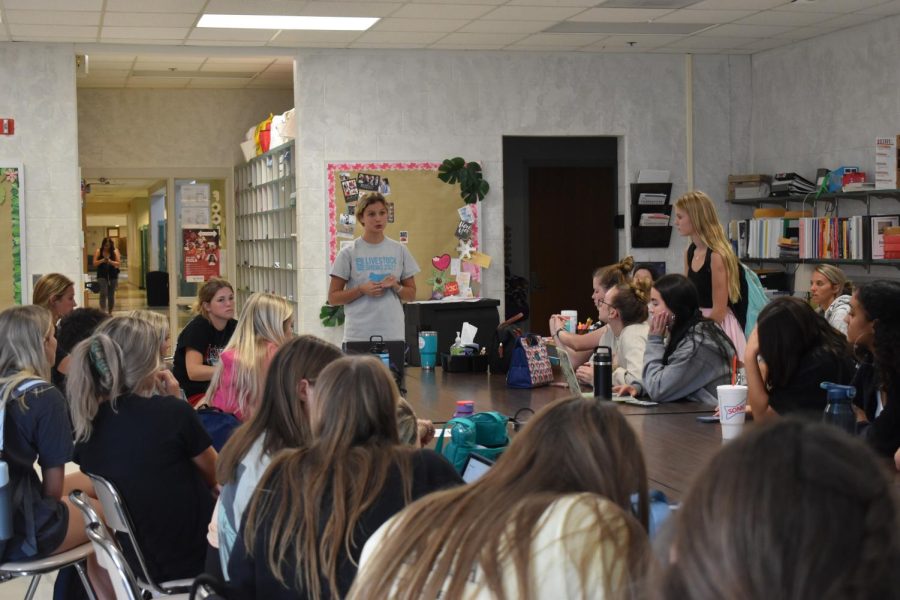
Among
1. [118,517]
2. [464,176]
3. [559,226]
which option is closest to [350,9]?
[464,176]

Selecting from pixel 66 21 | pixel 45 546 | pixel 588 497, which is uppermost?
pixel 66 21

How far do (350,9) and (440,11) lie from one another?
63 centimetres

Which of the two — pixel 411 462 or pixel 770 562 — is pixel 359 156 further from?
pixel 770 562

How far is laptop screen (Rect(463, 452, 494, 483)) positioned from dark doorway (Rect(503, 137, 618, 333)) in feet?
27.8

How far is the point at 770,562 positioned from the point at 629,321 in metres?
4.13

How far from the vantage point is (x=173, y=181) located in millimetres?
11953

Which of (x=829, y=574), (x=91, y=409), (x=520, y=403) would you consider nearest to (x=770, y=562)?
(x=829, y=574)

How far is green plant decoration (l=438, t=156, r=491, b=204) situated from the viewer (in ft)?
29.8

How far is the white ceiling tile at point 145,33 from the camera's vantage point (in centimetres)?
804

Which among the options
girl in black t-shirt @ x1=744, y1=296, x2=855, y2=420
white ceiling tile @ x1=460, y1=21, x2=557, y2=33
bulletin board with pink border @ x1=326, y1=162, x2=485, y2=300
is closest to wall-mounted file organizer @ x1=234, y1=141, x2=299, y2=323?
bulletin board with pink border @ x1=326, y1=162, x2=485, y2=300

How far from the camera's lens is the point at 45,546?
3371mm

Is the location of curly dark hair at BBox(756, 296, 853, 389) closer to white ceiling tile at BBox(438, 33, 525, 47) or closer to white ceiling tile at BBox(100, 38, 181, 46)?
white ceiling tile at BBox(438, 33, 525, 47)

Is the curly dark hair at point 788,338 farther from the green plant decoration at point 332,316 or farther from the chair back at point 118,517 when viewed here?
the green plant decoration at point 332,316

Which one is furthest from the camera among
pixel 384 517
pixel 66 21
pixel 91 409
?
pixel 66 21
